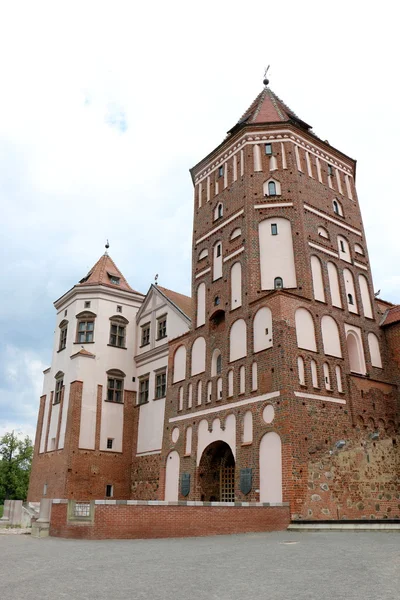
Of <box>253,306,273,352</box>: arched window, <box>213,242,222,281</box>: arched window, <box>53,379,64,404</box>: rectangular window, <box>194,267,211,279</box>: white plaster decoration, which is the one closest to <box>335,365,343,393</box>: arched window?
<box>253,306,273,352</box>: arched window

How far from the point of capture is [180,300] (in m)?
33.1

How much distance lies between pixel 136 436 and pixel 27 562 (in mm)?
21109

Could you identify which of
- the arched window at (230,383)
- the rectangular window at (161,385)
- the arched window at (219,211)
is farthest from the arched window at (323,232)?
the rectangular window at (161,385)

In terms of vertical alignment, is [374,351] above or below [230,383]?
above

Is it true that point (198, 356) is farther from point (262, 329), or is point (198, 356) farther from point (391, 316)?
point (391, 316)

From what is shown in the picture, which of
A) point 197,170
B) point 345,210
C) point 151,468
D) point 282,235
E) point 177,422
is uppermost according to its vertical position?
point 197,170

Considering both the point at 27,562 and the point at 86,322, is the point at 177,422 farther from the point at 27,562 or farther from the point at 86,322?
the point at 27,562

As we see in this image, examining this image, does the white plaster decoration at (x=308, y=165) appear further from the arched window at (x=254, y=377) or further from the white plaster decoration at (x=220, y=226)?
the arched window at (x=254, y=377)

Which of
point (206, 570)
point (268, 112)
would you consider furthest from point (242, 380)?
point (268, 112)

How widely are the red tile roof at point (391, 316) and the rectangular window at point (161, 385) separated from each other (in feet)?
41.8

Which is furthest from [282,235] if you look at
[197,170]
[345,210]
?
[197,170]

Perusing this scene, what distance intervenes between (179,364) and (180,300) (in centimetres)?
701

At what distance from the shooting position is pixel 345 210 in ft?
89.1

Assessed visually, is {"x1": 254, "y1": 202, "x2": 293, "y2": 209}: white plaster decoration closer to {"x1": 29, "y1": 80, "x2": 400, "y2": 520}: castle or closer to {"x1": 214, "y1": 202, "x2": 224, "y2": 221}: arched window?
{"x1": 29, "y1": 80, "x2": 400, "y2": 520}: castle
